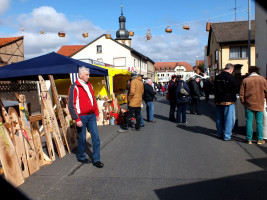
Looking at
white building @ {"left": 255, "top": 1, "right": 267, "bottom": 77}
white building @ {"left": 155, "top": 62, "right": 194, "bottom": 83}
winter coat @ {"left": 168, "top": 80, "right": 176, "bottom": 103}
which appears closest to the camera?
winter coat @ {"left": 168, "top": 80, "right": 176, "bottom": 103}

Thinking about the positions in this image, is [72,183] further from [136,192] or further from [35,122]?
[35,122]

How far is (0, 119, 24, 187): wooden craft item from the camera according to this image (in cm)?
394

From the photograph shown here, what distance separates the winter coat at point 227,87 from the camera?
20.9 feet

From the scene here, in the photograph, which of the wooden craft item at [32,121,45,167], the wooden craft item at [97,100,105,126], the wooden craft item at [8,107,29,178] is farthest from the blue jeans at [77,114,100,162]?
the wooden craft item at [97,100,105,126]

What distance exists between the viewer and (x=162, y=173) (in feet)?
14.1

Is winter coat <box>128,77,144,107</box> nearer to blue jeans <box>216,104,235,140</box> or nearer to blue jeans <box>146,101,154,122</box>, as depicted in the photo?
blue jeans <box>146,101,154,122</box>

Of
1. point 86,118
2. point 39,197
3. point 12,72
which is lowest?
point 39,197

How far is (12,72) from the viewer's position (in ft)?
27.3

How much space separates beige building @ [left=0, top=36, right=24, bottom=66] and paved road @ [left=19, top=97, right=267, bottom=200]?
86.9 ft

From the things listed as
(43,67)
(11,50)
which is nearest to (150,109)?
(43,67)

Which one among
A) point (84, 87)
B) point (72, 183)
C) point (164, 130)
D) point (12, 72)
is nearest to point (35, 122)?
point (84, 87)

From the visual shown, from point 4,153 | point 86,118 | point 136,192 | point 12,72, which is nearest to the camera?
point 136,192

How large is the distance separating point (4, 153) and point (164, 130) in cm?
536

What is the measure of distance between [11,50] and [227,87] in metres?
29.9
